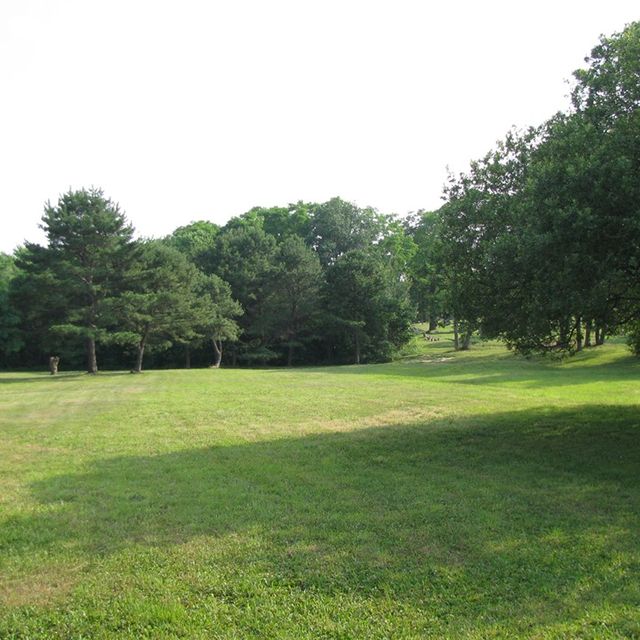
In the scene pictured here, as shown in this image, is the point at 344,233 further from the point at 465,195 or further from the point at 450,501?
the point at 450,501

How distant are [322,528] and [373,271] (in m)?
57.9

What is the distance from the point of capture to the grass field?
5.36 meters

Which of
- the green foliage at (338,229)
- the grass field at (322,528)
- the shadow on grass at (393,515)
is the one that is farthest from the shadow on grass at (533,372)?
the green foliage at (338,229)

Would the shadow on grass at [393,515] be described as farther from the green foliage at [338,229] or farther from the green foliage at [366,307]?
the green foliage at [338,229]

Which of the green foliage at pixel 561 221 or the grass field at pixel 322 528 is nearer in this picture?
the grass field at pixel 322 528

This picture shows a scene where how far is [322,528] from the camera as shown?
773 centimetres

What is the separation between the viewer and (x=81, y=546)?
7.21 metres

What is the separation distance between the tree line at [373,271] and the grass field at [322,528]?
336 cm

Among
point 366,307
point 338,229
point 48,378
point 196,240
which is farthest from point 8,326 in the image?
point 338,229

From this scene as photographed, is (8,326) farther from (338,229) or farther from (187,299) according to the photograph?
(338,229)

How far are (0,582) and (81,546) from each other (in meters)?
1.11

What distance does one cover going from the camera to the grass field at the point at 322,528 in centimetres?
536

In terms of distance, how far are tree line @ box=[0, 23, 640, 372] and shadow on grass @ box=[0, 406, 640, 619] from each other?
3.36 m

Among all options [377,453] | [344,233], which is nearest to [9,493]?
[377,453]
